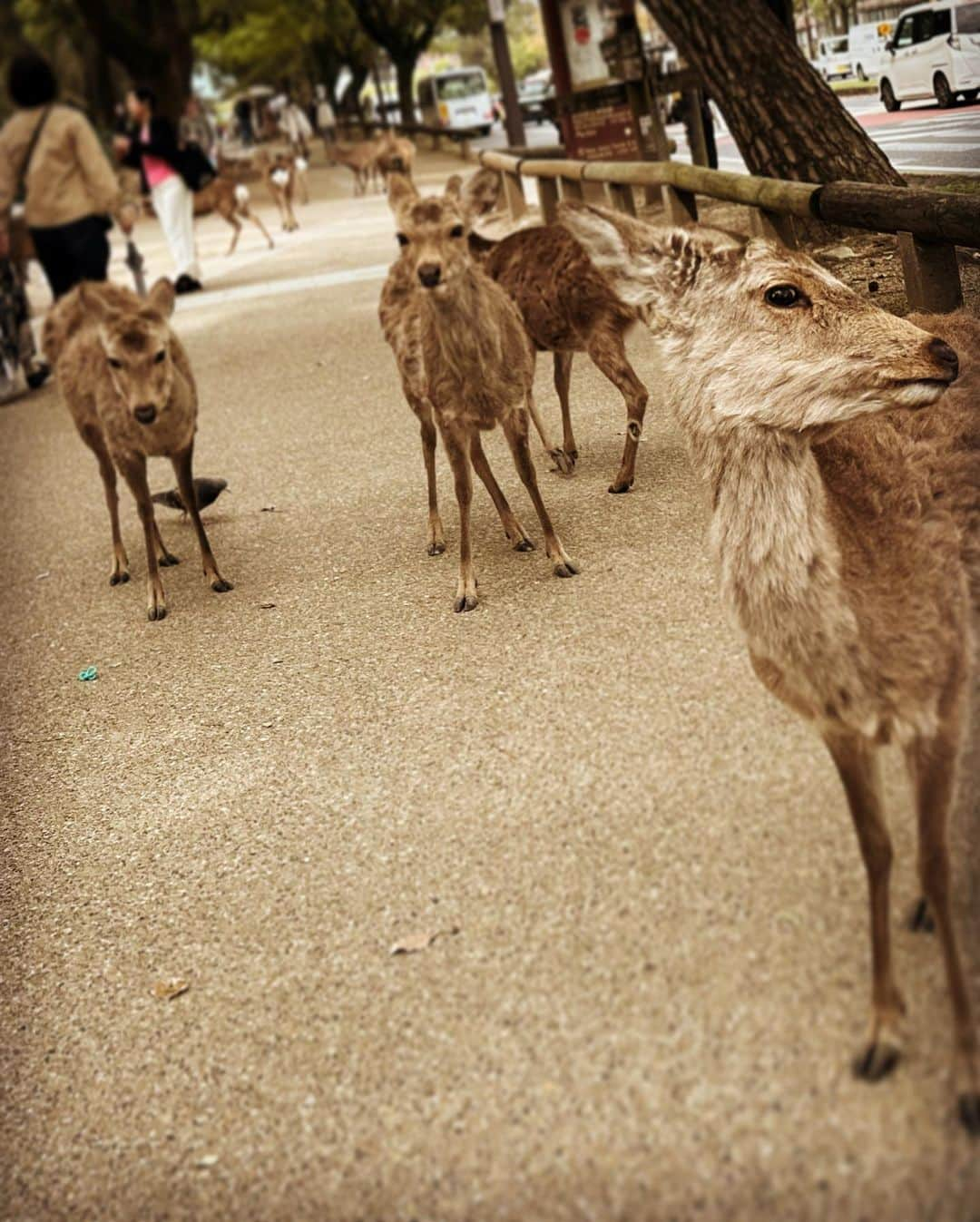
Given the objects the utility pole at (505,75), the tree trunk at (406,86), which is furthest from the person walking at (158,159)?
the tree trunk at (406,86)

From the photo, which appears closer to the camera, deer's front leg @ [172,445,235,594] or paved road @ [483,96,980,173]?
paved road @ [483,96,980,173]

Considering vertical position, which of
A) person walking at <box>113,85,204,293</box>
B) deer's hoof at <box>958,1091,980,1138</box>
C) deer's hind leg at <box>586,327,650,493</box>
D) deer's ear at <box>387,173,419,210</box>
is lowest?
deer's hoof at <box>958,1091,980,1138</box>

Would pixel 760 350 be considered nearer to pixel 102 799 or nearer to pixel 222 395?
pixel 102 799

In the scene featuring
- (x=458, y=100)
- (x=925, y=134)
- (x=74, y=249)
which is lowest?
(x=925, y=134)

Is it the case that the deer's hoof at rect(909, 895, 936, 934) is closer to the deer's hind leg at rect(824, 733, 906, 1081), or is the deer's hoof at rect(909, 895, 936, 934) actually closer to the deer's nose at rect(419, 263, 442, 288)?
the deer's hind leg at rect(824, 733, 906, 1081)

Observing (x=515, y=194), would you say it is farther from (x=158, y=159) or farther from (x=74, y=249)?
(x=74, y=249)

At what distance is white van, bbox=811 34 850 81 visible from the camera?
19.7ft

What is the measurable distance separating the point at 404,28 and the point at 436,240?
39.2 meters

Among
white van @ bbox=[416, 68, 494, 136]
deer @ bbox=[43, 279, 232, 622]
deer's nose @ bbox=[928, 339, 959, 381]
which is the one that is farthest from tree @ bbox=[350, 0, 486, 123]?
deer's nose @ bbox=[928, 339, 959, 381]

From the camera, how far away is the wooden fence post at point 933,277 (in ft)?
15.3

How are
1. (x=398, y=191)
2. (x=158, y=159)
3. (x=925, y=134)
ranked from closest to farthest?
(x=925, y=134)
(x=398, y=191)
(x=158, y=159)

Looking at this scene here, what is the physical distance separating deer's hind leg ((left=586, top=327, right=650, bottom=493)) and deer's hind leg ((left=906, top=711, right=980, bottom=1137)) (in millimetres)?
4201

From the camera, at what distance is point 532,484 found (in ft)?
20.5

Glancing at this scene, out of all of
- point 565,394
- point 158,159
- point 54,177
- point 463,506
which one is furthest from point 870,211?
point 158,159
